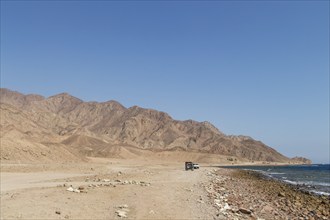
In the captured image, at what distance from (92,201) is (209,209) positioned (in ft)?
20.9

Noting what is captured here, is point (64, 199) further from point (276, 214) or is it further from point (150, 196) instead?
point (276, 214)

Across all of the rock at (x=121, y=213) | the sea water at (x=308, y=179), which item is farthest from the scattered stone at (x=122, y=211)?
the sea water at (x=308, y=179)

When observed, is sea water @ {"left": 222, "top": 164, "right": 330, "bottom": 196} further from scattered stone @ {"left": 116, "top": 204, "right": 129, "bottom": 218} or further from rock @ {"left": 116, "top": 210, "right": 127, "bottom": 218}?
rock @ {"left": 116, "top": 210, "right": 127, "bottom": 218}

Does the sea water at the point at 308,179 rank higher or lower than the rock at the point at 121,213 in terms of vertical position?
higher

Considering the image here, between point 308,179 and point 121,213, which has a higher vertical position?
point 308,179

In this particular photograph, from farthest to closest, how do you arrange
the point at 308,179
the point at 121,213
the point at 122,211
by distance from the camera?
the point at 308,179 → the point at 122,211 → the point at 121,213

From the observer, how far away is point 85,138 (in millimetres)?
178625

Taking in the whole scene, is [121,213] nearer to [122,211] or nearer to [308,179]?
[122,211]

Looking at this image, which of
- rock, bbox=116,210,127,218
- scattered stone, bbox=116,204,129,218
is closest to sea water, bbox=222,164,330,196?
scattered stone, bbox=116,204,129,218

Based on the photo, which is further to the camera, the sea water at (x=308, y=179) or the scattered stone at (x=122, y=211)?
the sea water at (x=308, y=179)

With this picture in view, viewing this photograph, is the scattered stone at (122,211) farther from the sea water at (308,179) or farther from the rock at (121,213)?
the sea water at (308,179)

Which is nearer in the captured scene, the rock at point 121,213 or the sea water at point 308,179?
the rock at point 121,213

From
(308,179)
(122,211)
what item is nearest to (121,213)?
(122,211)

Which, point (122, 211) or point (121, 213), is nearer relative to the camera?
point (121, 213)
